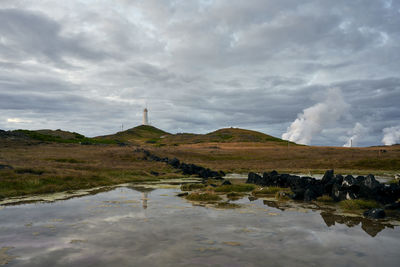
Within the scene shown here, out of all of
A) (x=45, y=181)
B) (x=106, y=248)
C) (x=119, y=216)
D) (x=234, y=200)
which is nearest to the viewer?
(x=106, y=248)

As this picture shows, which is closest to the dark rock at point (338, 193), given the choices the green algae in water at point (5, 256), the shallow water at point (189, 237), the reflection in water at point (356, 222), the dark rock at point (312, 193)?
the dark rock at point (312, 193)

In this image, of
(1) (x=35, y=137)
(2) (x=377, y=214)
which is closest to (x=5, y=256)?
(2) (x=377, y=214)

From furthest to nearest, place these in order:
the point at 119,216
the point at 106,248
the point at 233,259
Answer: the point at 119,216, the point at 106,248, the point at 233,259

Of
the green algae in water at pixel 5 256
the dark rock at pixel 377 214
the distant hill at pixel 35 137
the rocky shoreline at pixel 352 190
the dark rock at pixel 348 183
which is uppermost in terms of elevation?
the distant hill at pixel 35 137

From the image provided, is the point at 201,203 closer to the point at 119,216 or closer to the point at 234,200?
the point at 234,200

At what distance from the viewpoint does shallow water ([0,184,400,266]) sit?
9031mm

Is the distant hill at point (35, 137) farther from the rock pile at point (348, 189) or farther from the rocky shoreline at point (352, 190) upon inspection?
the rocky shoreline at point (352, 190)

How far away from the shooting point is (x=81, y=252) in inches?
377

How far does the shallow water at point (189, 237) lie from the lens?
9.03 metres

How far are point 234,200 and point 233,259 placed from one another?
1222cm

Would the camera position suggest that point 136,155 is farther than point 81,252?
Yes

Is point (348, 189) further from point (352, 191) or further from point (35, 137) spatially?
point (35, 137)

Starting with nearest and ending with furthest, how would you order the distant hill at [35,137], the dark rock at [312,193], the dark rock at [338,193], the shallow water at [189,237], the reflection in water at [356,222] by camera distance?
the shallow water at [189,237]
the reflection in water at [356,222]
the dark rock at [338,193]
the dark rock at [312,193]
the distant hill at [35,137]

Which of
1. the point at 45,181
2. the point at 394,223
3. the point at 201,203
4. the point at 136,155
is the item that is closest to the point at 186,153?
the point at 136,155
